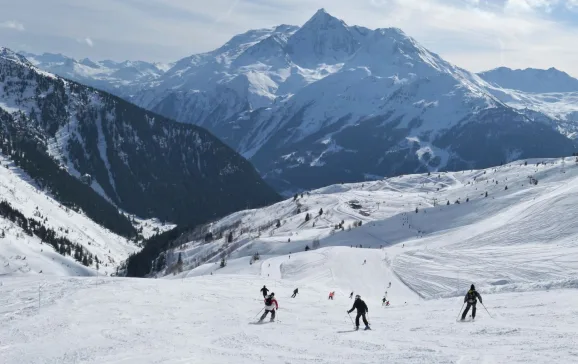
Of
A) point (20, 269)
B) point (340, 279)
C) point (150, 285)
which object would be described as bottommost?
point (20, 269)

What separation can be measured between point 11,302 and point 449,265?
7409cm

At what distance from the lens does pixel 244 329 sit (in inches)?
1348

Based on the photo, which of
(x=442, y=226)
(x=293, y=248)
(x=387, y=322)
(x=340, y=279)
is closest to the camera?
(x=387, y=322)

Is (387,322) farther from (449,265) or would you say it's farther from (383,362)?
(449,265)

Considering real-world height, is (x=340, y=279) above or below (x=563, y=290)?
below

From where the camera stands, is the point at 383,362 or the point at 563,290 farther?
the point at 563,290

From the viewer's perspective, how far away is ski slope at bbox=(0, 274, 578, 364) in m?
26.7

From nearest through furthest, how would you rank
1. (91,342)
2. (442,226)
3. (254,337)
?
(91,342), (254,337), (442,226)

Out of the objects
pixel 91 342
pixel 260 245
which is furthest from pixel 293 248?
pixel 91 342

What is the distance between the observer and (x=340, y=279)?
9219 centimetres

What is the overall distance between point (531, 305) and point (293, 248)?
13897 centimetres

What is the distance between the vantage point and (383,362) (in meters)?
25.3

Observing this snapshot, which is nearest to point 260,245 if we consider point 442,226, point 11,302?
point 442,226

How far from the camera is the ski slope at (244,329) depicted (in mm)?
26734
